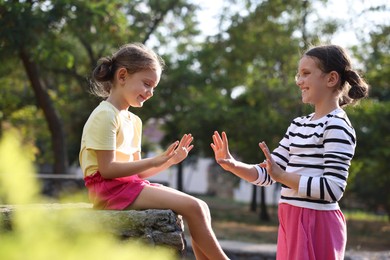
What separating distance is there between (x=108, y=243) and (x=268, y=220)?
17083 mm

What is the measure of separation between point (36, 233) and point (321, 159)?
2036 millimetres

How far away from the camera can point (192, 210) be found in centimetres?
289

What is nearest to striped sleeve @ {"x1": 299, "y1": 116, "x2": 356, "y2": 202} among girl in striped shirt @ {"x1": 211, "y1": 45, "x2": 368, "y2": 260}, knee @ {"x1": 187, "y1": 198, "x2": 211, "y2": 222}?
girl in striped shirt @ {"x1": 211, "y1": 45, "x2": 368, "y2": 260}

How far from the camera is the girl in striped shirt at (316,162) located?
2492 mm

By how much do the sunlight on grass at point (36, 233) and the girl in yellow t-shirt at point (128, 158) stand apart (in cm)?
201

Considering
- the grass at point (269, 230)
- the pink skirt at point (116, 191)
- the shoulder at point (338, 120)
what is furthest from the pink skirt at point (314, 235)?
the grass at point (269, 230)

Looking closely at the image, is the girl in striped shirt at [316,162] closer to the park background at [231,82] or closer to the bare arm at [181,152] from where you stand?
the bare arm at [181,152]

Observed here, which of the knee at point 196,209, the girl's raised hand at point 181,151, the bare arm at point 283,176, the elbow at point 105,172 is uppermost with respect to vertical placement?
the girl's raised hand at point 181,151

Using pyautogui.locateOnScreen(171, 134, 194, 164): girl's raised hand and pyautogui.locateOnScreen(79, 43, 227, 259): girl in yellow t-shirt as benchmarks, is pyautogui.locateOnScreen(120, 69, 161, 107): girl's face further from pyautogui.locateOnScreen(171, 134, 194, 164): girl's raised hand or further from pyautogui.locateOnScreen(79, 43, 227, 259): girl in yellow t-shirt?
pyautogui.locateOnScreen(171, 134, 194, 164): girl's raised hand

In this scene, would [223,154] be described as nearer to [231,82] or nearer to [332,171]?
[332,171]

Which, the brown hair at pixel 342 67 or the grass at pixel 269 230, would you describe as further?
the grass at pixel 269 230

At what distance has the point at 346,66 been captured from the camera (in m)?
2.75

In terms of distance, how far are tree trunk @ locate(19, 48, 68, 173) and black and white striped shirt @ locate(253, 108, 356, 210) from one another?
8391 mm

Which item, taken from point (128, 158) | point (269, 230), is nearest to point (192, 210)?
point (128, 158)
